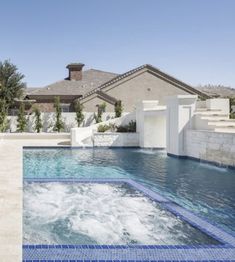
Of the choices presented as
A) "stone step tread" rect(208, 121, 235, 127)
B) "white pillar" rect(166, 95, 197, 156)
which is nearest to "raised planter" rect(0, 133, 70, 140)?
"white pillar" rect(166, 95, 197, 156)

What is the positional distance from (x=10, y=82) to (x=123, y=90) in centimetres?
1180

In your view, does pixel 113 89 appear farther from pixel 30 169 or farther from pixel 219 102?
pixel 30 169

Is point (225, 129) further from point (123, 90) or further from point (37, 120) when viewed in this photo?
point (123, 90)

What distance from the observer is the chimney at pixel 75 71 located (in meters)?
42.0

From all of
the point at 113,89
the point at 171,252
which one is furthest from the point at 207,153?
the point at 113,89

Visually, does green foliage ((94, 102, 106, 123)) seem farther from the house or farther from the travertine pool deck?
the travertine pool deck

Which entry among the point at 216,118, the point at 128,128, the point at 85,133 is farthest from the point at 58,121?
the point at 216,118

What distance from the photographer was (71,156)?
760 inches

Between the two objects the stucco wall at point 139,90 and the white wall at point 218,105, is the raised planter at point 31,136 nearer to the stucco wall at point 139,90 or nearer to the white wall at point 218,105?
the white wall at point 218,105

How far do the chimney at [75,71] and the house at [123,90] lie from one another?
6.48 ft

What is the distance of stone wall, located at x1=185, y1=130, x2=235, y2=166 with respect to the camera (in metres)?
14.6

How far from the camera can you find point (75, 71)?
139 ft

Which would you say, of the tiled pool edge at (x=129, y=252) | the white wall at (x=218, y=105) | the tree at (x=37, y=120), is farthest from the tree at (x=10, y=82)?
the tiled pool edge at (x=129, y=252)

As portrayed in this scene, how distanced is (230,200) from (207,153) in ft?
23.4
